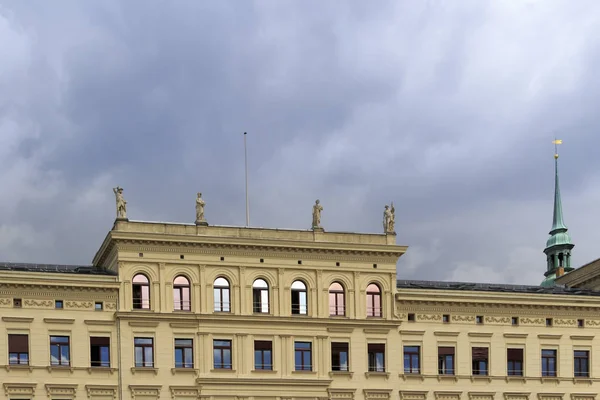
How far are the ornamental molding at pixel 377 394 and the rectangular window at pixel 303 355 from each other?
4.75 meters

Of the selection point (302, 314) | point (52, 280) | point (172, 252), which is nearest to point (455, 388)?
point (302, 314)

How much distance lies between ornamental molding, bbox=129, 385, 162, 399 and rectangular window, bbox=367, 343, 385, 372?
1666cm

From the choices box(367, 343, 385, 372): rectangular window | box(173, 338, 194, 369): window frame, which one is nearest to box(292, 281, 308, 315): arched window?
box(367, 343, 385, 372): rectangular window

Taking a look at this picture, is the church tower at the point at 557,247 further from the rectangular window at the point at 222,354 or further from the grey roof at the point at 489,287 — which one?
the rectangular window at the point at 222,354

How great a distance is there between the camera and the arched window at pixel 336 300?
96688mm

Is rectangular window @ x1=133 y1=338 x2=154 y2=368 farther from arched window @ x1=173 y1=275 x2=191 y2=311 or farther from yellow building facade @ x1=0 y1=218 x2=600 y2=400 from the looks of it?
arched window @ x1=173 y1=275 x2=191 y2=311

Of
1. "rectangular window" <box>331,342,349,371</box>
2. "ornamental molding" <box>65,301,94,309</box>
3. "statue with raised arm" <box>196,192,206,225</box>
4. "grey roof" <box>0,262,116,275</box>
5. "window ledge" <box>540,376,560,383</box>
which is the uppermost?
"statue with raised arm" <box>196,192,206,225</box>

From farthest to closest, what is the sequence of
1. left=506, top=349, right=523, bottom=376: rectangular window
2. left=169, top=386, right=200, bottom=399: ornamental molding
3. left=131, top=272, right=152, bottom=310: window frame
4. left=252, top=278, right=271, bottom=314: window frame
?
left=506, top=349, right=523, bottom=376: rectangular window, left=252, top=278, right=271, bottom=314: window frame, left=131, top=272, right=152, bottom=310: window frame, left=169, top=386, right=200, bottom=399: ornamental molding

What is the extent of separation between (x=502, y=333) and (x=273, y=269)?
19402mm

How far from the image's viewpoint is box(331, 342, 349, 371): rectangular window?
95.8 m

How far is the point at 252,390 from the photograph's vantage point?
92688 millimetres

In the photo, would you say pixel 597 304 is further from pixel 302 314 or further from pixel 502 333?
pixel 302 314

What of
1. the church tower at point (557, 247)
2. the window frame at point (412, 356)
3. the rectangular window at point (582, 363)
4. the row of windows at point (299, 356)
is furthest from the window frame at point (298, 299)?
the church tower at point (557, 247)

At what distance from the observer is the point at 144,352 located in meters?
91.1
